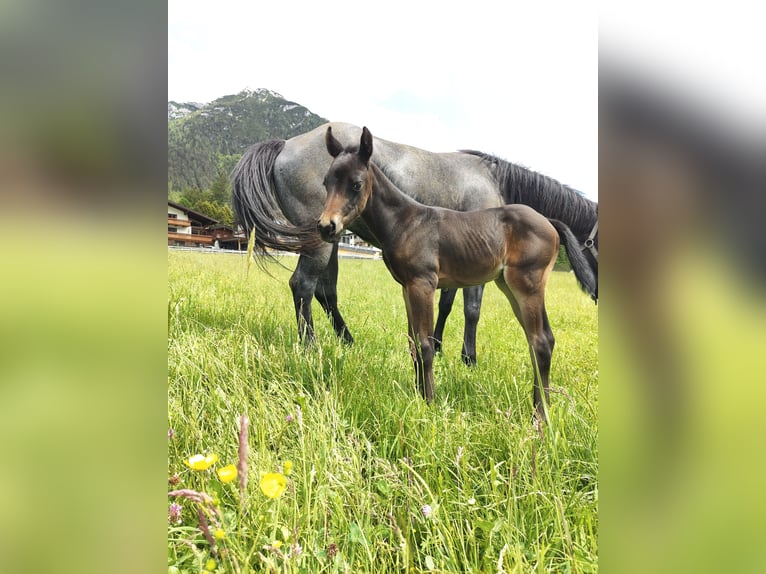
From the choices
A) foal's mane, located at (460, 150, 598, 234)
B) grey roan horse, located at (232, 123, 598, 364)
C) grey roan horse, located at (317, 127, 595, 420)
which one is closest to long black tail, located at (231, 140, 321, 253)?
grey roan horse, located at (232, 123, 598, 364)

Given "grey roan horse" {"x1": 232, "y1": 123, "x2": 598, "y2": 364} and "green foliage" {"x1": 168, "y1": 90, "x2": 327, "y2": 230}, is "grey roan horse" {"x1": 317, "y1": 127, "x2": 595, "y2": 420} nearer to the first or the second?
"grey roan horse" {"x1": 232, "y1": 123, "x2": 598, "y2": 364}

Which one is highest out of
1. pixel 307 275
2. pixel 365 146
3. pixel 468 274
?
pixel 365 146

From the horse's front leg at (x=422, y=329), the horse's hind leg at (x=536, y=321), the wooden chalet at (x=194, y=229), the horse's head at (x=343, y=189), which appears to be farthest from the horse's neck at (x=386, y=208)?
the wooden chalet at (x=194, y=229)

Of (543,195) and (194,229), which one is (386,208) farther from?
(194,229)

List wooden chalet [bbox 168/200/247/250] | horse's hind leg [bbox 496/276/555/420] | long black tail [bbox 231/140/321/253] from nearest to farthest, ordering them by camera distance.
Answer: horse's hind leg [bbox 496/276/555/420], wooden chalet [bbox 168/200/247/250], long black tail [bbox 231/140/321/253]

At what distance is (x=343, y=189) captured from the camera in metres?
1.71

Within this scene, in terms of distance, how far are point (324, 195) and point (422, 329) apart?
1.43m

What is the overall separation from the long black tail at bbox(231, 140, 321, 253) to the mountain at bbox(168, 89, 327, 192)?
0.57ft

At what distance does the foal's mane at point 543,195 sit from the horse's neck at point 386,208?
958 millimetres

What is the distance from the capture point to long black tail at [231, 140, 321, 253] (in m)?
2.64
